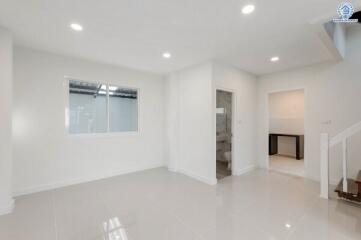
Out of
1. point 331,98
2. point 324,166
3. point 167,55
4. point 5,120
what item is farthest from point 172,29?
point 331,98

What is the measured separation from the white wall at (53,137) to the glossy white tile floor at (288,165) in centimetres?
412

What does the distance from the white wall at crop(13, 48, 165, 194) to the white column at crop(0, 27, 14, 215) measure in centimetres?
63

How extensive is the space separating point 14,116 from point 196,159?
→ 3.72m

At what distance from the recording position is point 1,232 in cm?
219

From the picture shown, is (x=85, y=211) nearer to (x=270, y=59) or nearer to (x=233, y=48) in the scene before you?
(x=233, y=48)

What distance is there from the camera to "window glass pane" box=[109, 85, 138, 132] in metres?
4.54

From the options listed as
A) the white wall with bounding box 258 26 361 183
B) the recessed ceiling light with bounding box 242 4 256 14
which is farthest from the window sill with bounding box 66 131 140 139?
the white wall with bounding box 258 26 361 183

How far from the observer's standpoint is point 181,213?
265 cm

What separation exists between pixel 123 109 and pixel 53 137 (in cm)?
172

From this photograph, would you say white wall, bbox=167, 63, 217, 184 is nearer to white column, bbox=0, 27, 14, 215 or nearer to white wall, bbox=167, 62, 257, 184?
white wall, bbox=167, 62, 257, 184

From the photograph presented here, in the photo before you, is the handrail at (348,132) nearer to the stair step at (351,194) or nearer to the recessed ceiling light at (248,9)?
the stair step at (351,194)

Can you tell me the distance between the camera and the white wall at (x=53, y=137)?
3.29m

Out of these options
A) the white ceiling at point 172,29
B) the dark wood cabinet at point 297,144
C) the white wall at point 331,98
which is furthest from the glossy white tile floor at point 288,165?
the white ceiling at point 172,29

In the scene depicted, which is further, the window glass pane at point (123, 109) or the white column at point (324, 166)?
the window glass pane at point (123, 109)
